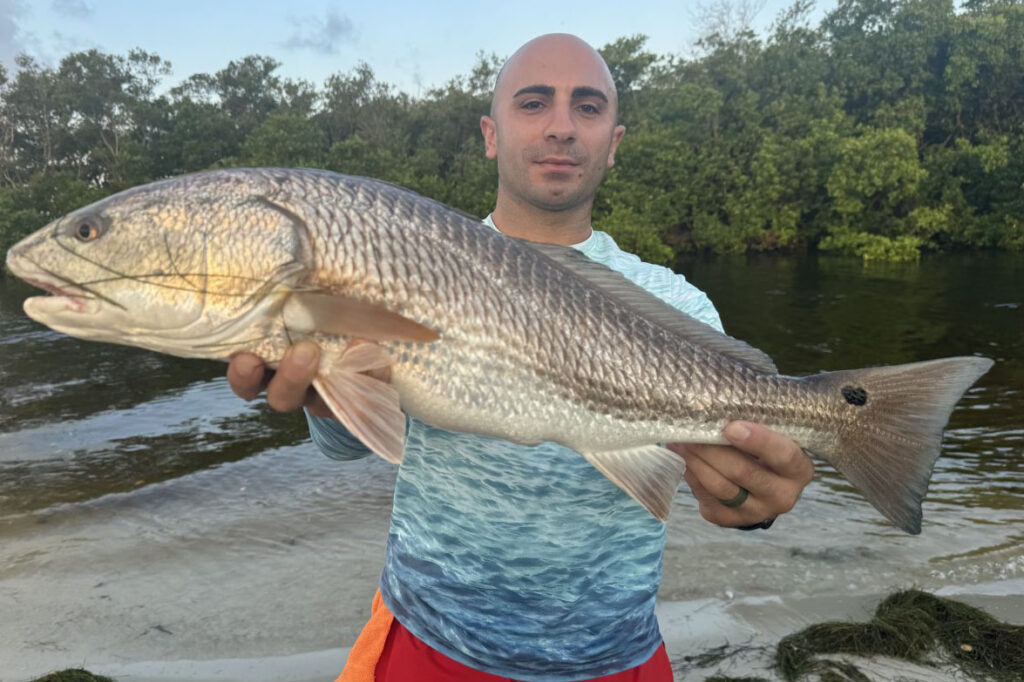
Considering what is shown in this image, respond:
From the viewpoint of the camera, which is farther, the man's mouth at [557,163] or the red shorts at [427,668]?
the man's mouth at [557,163]

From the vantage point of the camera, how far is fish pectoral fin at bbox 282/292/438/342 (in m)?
2.20

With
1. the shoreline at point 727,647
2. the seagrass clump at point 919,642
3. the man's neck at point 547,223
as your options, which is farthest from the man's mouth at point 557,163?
the seagrass clump at point 919,642

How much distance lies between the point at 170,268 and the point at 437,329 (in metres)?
0.85

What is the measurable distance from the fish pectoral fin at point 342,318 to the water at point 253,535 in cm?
342

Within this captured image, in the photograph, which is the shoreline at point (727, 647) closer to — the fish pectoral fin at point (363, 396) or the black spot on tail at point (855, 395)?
the black spot on tail at point (855, 395)

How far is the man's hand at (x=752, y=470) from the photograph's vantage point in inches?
94.5

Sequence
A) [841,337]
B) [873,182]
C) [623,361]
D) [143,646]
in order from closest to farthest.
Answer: [623,361], [143,646], [841,337], [873,182]

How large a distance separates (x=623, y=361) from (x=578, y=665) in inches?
43.2

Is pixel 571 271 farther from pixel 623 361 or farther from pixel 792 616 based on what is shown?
pixel 792 616

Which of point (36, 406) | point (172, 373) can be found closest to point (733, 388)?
point (36, 406)

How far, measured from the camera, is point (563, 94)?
10.5 ft

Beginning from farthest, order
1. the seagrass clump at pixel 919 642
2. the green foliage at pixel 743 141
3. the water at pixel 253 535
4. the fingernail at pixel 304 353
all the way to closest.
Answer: the green foliage at pixel 743 141, the water at pixel 253 535, the seagrass clump at pixel 919 642, the fingernail at pixel 304 353

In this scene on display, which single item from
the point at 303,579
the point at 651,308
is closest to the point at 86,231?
the point at 651,308

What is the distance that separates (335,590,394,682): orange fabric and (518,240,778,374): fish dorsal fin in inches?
58.3
